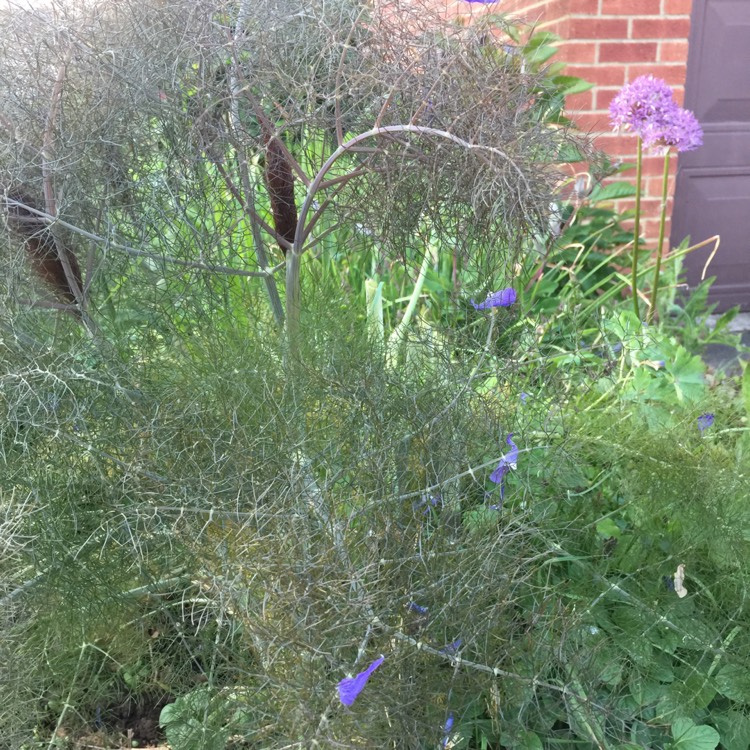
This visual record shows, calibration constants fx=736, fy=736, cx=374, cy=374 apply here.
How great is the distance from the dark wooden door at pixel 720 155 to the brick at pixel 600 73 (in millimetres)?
457

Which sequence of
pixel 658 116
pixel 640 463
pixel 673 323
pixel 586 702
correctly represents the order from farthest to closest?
pixel 673 323 < pixel 658 116 < pixel 640 463 < pixel 586 702

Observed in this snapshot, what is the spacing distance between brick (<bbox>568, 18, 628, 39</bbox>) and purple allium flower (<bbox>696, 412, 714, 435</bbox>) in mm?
2369

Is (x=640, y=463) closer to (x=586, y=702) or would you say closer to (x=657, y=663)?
(x=657, y=663)

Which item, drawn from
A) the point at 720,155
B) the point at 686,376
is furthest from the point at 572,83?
the point at 686,376

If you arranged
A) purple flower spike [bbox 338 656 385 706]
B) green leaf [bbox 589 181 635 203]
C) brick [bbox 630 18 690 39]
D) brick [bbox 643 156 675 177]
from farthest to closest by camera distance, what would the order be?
brick [bbox 643 156 675 177]
brick [bbox 630 18 690 39]
green leaf [bbox 589 181 635 203]
purple flower spike [bbox 338 656 385 706]

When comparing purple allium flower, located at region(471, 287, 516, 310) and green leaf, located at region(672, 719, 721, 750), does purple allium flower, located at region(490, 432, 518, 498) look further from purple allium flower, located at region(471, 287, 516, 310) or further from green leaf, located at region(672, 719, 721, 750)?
green leaf, located at region(672, 719, 721, 750)

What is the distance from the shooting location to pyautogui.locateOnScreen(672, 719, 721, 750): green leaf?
1.04 metres

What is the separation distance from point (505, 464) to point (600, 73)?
9.22ft

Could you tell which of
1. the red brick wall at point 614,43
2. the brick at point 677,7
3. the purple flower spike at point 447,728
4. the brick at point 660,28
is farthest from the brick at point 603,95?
the purple flower spike at point 447,728

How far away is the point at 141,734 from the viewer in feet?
3.94

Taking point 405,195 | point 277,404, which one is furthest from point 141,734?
point 405,195

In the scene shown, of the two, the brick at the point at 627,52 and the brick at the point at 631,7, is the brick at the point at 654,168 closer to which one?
the brick at the point at 627,52

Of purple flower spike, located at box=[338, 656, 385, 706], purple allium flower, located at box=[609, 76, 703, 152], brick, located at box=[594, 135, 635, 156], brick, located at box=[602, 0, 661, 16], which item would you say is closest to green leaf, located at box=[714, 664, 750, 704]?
purple flower spike, located at box=[338, 656, 385, 706]

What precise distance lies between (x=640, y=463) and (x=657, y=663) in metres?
0.35
